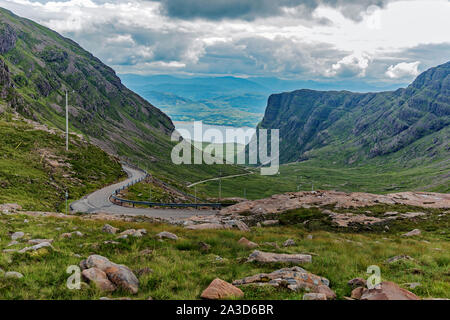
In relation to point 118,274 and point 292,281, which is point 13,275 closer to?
point 118,274

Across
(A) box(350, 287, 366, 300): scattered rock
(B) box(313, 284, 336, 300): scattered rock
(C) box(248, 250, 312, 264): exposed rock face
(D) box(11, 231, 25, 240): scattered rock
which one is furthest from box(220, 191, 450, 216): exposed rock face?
(B) box(313, 284, 336, 300): scattered rock

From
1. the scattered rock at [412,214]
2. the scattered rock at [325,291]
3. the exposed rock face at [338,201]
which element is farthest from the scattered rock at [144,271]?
the scattered rock at [412,214]

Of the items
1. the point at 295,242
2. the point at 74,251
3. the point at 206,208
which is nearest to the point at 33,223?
the point at 74,251

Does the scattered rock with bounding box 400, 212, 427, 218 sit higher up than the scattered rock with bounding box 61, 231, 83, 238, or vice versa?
the scattered rock with bounding box 61, 231, 83, 238

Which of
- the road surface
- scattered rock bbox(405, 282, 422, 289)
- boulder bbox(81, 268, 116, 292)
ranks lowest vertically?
the road surface

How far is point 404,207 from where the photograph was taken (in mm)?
44062

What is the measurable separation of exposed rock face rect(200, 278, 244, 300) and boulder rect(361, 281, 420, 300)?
13.9ft

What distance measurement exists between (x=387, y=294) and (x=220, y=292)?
17.8 feet

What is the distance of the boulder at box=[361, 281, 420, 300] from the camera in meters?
9.47

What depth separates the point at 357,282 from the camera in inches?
471

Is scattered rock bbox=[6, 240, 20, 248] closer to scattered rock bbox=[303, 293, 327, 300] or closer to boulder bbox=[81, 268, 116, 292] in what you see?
boulder bbox=[81, 268, 116, 292]

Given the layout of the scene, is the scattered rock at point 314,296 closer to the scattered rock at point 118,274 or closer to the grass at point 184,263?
the grass at point 184,263
